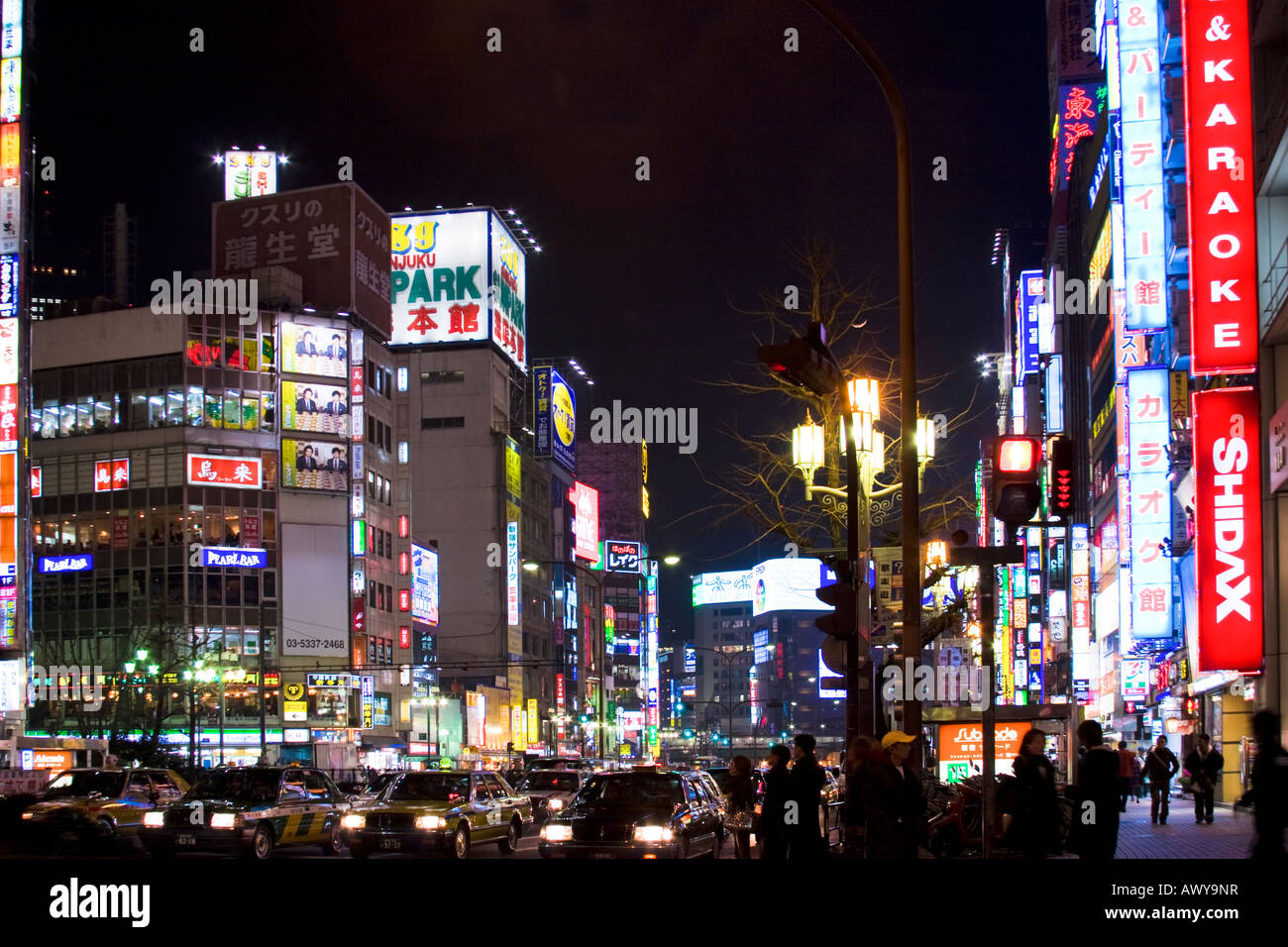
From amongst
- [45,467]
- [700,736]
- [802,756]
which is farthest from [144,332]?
[700,736]

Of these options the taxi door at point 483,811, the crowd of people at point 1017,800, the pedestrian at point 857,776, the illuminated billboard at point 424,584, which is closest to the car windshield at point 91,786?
the taxi door at point 483,811

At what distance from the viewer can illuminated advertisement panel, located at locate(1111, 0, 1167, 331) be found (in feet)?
137

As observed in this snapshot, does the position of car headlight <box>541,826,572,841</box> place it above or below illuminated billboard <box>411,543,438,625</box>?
below

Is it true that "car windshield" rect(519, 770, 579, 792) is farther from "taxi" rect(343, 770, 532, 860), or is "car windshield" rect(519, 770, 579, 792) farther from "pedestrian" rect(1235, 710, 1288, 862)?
"pedestrian" rect(1235, 710, 1288, 862)

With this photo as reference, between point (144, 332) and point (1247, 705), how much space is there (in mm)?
70680

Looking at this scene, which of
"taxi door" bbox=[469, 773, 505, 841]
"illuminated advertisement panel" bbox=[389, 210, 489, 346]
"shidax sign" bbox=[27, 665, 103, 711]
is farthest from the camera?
"illuminated advertisement panel" bbox=[389, 210, 489, 346]

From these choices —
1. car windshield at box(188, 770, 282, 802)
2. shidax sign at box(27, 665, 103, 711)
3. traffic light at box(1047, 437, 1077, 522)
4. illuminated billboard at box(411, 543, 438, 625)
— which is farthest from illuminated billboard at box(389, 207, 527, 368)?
traffic light at box(1047, 437, 1077, 522)

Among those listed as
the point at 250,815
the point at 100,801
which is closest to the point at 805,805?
the point at 250,815

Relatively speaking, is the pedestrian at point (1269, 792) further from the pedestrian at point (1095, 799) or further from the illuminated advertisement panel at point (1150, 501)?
the illuminated advertisement panel at point (1150, 501)

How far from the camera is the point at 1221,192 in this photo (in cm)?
2969

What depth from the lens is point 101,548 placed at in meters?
87.7

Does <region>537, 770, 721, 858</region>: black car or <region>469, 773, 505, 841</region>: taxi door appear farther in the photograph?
<region>469, 773, 505, 841</region>: taxi door

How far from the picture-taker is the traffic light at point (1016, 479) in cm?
1384
